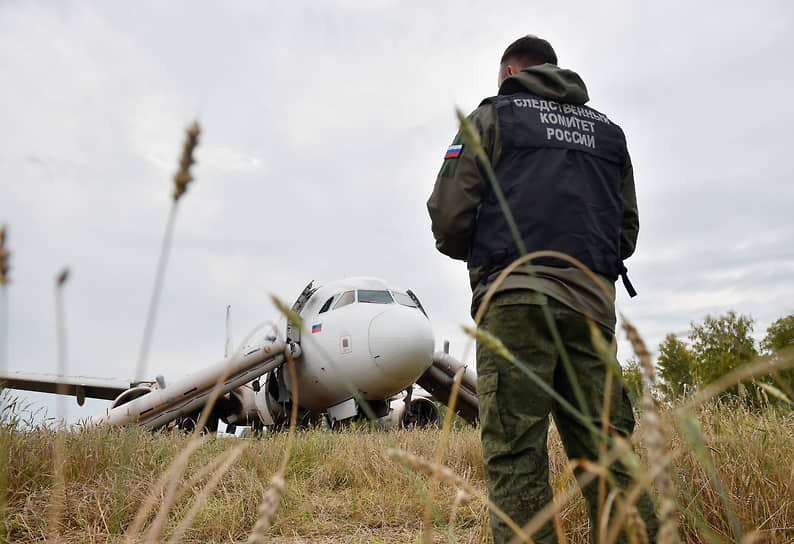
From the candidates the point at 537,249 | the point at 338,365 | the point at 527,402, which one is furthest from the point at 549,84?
the point at 338,365

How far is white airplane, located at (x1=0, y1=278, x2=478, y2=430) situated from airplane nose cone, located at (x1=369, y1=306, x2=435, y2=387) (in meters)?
0.01

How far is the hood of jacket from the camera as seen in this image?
2354mm

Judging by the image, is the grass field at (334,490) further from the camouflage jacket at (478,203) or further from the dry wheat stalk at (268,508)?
the dry wheat stalk at (268,508)

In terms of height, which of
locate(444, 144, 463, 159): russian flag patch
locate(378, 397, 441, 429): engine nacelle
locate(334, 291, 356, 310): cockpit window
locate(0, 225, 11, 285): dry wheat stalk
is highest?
locate(444, 144, 463, 159): russian flag patch

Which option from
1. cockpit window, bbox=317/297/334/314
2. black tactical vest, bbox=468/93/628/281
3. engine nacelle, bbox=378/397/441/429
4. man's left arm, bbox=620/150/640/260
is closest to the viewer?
black tactical vest, bbox=468/93/628/281

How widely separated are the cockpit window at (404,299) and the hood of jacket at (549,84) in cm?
571

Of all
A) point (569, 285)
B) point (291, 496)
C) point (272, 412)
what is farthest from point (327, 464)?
point (272, 412)

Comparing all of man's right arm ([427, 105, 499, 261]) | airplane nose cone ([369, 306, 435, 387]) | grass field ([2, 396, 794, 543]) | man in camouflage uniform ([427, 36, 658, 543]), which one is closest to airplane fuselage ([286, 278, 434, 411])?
airplane nose cone ([369, 306, 435, 387])

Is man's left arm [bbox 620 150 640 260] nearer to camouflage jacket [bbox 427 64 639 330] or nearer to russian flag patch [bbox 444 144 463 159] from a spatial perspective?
camouflage jacket [bbox 427 64 639 330]

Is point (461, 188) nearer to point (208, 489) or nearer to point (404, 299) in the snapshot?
point (208, 489)

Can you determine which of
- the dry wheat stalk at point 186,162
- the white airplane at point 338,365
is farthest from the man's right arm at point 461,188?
the white airplane at point 338,365

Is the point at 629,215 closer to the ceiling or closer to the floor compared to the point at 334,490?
closer to the ceiling

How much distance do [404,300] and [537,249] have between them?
241 inches

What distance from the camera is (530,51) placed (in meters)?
2.62
